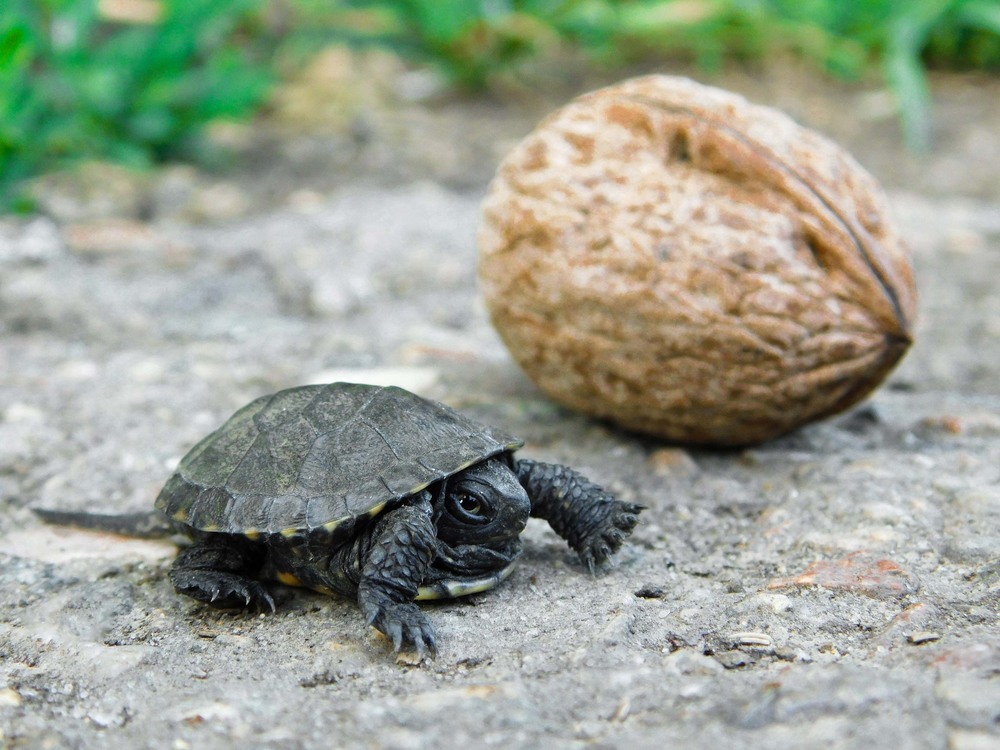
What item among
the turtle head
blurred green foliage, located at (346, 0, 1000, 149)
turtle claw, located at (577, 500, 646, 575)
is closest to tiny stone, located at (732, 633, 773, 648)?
turtle claw, located at (577, 500, 646, 575)

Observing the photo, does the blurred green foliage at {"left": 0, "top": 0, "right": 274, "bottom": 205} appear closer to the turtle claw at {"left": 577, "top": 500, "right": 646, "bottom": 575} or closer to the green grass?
the green grass

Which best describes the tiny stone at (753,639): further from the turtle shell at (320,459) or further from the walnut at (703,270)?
the walnut at (703,270)

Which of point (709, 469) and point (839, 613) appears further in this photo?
point (709, 469)

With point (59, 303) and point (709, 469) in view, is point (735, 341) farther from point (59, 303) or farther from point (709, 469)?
point (59, 303)

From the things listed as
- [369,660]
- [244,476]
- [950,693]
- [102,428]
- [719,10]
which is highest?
[719,10]

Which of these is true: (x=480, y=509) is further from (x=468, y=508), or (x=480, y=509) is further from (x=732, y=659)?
(x=732, y=659)

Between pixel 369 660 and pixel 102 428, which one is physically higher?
pixel 369 660

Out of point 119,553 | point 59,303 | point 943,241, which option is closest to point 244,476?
point 119,553

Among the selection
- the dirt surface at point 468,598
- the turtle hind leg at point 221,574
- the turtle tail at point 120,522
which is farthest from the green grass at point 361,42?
the turtle hind leg at point 221,574
